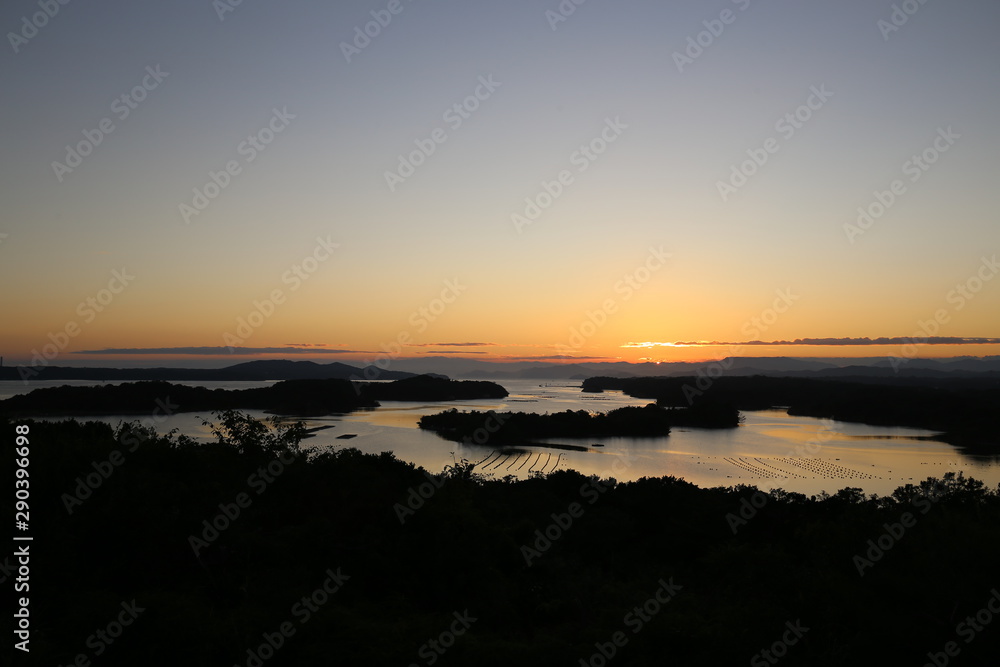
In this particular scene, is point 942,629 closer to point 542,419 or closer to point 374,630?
point 374,630

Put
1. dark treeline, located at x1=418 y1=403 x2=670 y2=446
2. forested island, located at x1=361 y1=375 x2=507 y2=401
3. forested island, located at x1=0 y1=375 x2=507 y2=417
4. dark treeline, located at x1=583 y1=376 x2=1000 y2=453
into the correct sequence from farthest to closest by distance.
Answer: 1. forested island, located at x1=361 y1=375 x2=507 y2=401
2. dark treeline, located at x1=583 y1=376 x2=1000 y2=453
3. forested island, located at x1=0 y1=375 x2=507 y2=417
4. dark treeline, located at x1=418 y1=403 x2=670 y2=446

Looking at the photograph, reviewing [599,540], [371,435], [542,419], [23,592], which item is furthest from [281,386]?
[23,592]

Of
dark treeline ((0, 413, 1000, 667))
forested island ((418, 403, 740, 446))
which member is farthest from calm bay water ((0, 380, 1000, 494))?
dark treeline ((0, 413, 1000, 667))

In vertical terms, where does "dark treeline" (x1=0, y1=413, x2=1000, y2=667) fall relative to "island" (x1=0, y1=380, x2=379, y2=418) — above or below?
below

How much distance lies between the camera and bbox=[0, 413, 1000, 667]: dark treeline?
7.77 meters

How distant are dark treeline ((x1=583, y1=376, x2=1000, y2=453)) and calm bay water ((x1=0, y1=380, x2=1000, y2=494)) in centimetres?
545

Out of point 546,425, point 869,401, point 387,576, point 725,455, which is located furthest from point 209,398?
point 869,401

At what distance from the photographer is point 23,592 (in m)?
8.41

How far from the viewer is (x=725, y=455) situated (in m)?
52.9

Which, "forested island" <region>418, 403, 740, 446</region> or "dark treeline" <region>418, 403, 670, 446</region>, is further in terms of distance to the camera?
"dark treeline" <region>418, 403, 670, 446</region>

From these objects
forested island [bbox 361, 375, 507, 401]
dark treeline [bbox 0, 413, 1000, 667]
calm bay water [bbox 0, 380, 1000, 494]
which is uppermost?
forested island [bbox 361, 375, 507, 401]

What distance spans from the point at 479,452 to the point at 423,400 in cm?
7237

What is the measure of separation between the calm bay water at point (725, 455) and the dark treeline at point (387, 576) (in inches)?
868

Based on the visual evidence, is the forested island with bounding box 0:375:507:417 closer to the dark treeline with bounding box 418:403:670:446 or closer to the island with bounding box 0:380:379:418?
the island with bounding box 0:380:379:418
